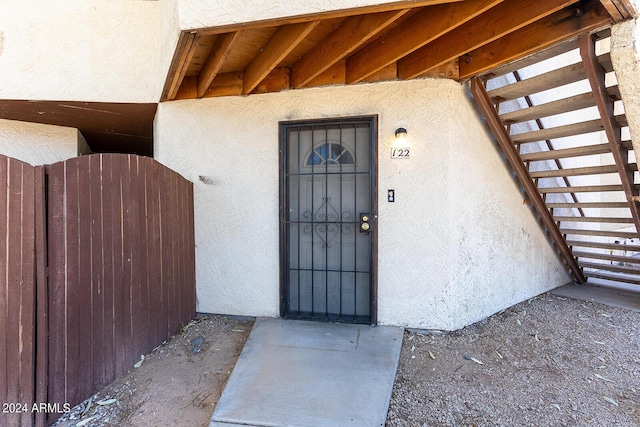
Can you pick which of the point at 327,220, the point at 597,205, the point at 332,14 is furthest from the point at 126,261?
the point at 597,205

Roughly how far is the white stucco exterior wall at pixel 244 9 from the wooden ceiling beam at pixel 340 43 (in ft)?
1.03

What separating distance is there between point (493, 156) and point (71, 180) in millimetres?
4013

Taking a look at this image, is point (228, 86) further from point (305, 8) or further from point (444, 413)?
point (444, 413)

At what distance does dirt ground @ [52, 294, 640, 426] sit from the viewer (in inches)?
86.1

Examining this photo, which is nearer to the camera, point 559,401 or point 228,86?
point 559,401

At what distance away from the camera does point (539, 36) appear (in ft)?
8.34

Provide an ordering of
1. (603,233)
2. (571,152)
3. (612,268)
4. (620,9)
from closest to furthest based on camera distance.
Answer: (620,9) → (571,152) → (603,233) → (612,268)

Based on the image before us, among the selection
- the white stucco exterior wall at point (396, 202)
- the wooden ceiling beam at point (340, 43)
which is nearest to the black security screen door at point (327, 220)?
the white stucco exterior wall at point (396, 202)

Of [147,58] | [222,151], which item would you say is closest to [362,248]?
[222,151]

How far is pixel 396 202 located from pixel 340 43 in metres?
1.58

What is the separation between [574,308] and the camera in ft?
12.9

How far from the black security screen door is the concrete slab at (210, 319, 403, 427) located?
308mm

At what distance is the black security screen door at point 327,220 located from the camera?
349 cm

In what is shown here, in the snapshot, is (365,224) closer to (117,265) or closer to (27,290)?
(117,265)
